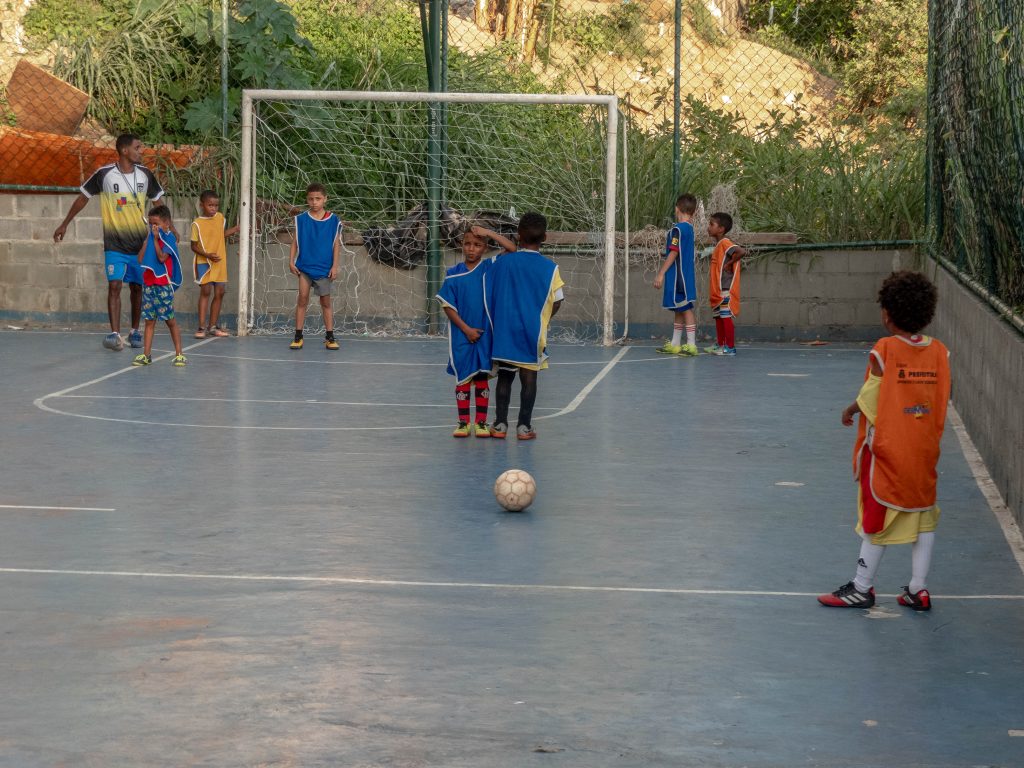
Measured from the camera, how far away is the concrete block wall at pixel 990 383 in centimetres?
750

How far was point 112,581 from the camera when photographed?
6.15 metres

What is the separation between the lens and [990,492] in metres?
8.25

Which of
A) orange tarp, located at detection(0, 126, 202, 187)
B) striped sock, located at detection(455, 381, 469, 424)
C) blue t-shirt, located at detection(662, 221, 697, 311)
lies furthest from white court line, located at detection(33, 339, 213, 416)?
blue t-shirt, located at detection(662, 221, 697, 311)

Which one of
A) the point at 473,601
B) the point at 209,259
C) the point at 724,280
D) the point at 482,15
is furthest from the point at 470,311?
the point at 482,15

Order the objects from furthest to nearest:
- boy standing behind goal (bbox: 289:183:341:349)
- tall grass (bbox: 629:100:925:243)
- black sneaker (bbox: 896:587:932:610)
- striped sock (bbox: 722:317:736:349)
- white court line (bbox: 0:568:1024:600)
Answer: tall grass (bbox: 629:100:925:243)
boy standing behind goal (bbox: 289:183:341:349)
striped sock (bbox: 722:317:736:349)
white court line (bbox: 0:568:1024:600)
black sneaker (bbox: 896:587:932:610)

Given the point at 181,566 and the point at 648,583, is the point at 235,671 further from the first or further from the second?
the point at 648,583

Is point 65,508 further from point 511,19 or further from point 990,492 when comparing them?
point 511,19

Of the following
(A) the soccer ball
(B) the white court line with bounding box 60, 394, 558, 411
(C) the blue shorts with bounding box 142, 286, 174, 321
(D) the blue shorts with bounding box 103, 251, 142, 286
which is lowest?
(A) the soccer ball

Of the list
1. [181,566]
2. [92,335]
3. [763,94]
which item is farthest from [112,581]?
[763,94]

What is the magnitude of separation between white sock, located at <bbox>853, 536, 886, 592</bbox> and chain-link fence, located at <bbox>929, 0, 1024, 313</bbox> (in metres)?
2.71

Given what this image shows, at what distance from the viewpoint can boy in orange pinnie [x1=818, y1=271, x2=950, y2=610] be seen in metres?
5.84

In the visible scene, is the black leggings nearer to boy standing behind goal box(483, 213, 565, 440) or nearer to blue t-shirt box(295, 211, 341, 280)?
boy standing behind goal box(483, 213, 565, 440)

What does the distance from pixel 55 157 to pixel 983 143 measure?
11936 mm

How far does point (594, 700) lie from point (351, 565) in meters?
2.00
